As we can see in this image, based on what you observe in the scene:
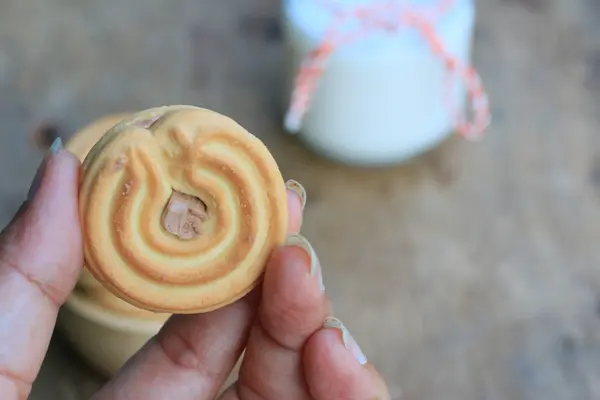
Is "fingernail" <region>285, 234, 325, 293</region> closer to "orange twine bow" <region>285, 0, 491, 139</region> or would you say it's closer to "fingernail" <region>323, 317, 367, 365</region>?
"fingernail" <region>323, 317, 367, 365</region>

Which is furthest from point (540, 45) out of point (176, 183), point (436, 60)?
point (176, 183)

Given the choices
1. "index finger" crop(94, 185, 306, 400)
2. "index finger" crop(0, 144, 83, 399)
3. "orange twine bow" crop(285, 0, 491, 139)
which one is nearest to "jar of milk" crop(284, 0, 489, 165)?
"orange twine bow" crop(285, 0, 491, 139)

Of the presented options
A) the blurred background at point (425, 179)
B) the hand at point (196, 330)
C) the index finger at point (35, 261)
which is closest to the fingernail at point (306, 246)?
the hand at point (196, 330)

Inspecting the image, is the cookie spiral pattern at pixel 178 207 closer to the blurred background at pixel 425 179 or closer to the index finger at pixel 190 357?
the index finger at pixel 190 357

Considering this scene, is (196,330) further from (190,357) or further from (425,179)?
(425,179)

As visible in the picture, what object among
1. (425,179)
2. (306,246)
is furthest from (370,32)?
(306,246)

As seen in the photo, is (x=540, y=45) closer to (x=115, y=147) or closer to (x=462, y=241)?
(x=462, y=241)
